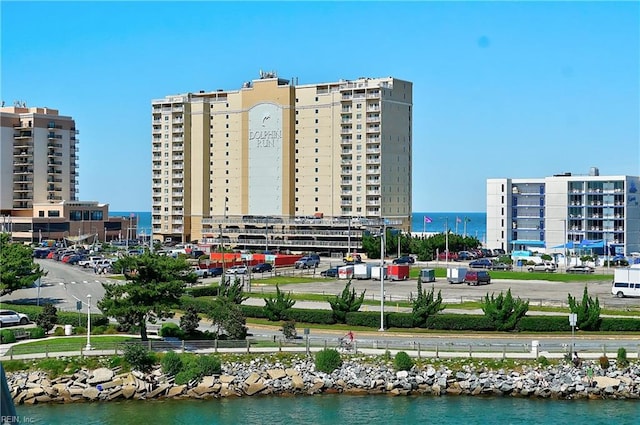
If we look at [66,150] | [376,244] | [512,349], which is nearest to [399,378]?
[512,349]

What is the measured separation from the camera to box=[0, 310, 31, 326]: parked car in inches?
1965

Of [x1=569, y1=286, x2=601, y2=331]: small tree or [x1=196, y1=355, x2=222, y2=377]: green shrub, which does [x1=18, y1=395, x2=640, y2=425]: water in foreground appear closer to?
[x1=196, y1=355, x2=222, y2=377]: green shrub

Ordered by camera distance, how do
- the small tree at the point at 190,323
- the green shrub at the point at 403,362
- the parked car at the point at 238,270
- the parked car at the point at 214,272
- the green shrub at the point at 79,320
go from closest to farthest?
the green shrub at the point at 403,362
the small tree at the point at 190,323
the green shrub at the point at 79,320
the parked car at the point at 238,270
the parked car at the point at 214,272

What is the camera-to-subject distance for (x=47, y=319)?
47.9m

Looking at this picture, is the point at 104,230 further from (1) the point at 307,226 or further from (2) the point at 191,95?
(1) the point at 307,226

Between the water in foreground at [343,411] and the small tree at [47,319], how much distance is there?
37.5 feet

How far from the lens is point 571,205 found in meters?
121

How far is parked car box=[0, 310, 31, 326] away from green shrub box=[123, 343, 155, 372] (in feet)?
45.8

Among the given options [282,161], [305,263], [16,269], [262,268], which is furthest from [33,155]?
[16,269]

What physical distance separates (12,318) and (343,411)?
23.8 meters

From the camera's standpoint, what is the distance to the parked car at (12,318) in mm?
49906

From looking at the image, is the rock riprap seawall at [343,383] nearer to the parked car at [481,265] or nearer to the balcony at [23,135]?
the parked car at [481,265]

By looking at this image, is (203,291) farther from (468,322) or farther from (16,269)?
(468,322)

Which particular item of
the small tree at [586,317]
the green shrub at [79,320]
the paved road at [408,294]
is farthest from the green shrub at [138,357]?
the small tree at [586,317]
